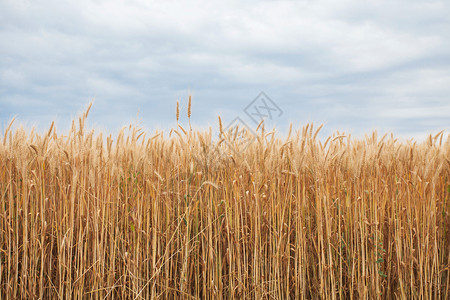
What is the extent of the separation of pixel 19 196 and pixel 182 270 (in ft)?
4.41

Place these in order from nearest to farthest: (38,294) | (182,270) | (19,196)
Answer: (182,270), (38,294), (19,196)

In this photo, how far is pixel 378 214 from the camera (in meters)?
2.80

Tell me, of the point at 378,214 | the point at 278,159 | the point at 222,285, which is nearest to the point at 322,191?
the point at 278,159

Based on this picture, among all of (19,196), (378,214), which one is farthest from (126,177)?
(378,214)

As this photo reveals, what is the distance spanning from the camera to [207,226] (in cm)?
242

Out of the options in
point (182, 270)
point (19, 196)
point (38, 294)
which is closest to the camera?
point (182, 270)

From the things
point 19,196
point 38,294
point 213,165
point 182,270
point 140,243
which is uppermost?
point 213,165

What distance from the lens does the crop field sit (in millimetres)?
2420

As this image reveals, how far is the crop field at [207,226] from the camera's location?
242 cm

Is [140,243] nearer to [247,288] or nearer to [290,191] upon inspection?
[247,288]

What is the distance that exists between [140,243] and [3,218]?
3.39ft

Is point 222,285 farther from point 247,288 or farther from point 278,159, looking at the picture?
point 278,159

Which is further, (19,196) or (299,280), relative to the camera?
(19,196)

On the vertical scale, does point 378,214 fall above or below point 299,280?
above
